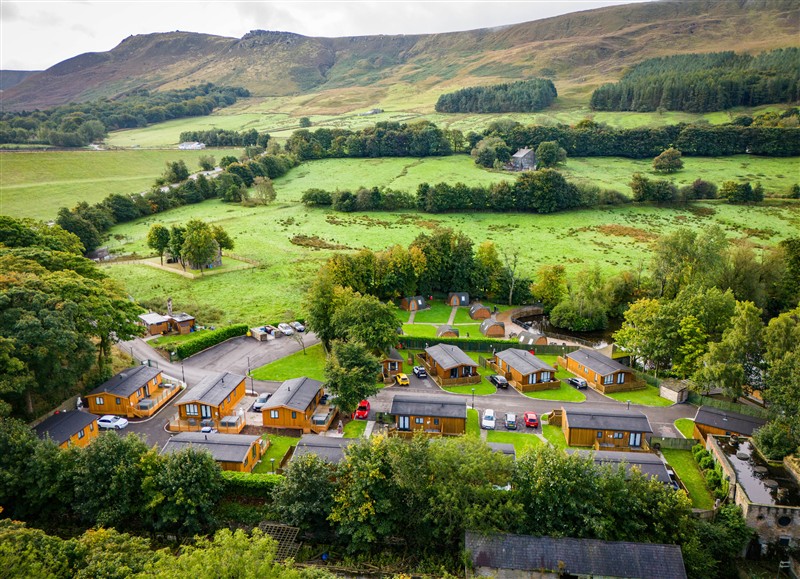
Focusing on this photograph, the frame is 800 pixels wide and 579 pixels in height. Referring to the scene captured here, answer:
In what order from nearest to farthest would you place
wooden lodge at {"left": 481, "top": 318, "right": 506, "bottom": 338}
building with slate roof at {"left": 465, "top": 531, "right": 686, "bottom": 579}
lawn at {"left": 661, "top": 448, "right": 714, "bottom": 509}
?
building with slate roof at {"left": 465, "top": 531, "right": 686, "bottom": 579} < lawn at {"left": 661, "top": 448, "right": 714, "bottom": 509} < wooden lodge at {"left": 481, "top": 318, "right": 506, "bottom": 338}

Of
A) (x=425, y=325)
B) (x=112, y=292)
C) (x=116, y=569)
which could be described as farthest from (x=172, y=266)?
(x=116, y=569)

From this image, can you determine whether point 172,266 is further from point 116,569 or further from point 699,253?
point 699,253

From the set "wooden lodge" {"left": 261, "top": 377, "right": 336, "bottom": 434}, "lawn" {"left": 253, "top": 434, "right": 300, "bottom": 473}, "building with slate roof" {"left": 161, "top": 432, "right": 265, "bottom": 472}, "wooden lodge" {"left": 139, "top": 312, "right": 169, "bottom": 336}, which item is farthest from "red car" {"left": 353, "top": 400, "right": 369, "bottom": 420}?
"wooden lodge" {"left": 139, "top": 312, "right": 169, "bottom": 336}

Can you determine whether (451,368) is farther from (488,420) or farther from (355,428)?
(355,428)

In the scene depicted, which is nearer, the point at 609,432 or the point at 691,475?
the point at 691,475

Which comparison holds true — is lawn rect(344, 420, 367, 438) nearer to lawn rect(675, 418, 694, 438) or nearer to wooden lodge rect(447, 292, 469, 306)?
lawn rect(675, 418, 694, 438)

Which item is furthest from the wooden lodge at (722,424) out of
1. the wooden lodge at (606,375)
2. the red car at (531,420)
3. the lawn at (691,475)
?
the red car at (531,420)

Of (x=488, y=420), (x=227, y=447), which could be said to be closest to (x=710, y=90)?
(x=488, y=420)
